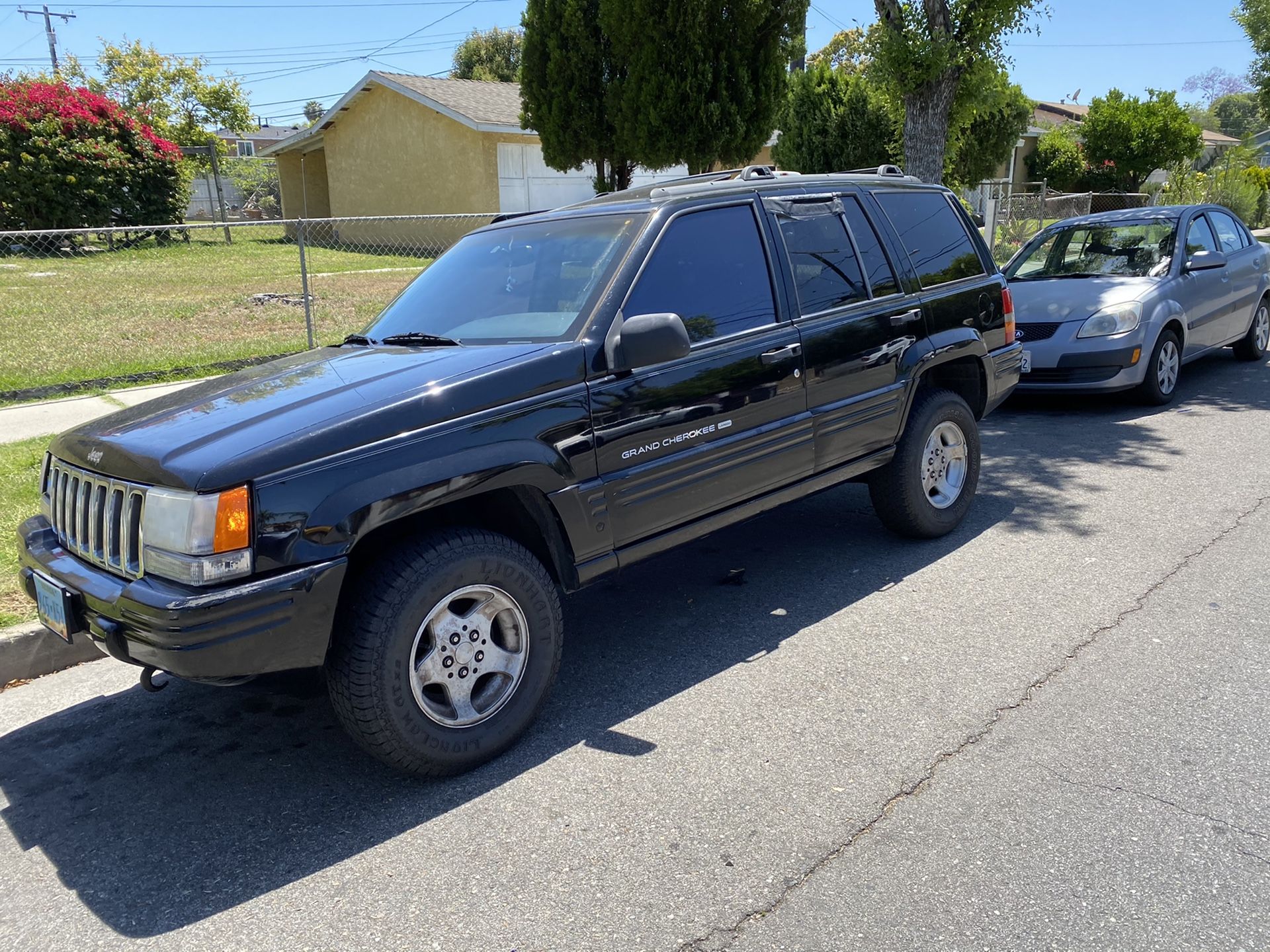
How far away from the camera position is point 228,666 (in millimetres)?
3018

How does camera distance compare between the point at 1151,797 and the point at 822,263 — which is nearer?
the point at 1151,797

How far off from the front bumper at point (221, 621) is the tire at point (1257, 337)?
411 inches

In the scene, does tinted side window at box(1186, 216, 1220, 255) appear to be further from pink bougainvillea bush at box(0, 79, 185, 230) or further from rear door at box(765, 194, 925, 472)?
pink bougainvillea bush at box(0, 79, 185, 230)

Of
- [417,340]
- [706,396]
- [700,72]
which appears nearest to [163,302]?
[700,72]

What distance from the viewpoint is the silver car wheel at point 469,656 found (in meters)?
3.39

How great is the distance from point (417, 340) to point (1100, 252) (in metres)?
7.51

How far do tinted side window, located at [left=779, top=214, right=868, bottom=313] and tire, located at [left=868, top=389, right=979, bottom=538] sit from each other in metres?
0.83

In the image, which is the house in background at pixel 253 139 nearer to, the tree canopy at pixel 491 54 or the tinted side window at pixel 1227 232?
the tree canopy at pixel 491 54

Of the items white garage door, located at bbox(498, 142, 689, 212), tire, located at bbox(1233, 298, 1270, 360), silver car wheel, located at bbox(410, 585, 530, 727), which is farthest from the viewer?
white garage door, located at bbox(498, 142, 689, 212)

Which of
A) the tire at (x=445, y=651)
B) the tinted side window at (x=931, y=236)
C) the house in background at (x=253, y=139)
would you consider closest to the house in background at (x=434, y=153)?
the tinted side window at (x=931, y=236)

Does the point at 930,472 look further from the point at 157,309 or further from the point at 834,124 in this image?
the point at 834,124

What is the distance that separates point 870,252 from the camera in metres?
5.11

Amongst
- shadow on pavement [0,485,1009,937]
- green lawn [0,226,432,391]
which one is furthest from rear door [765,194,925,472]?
green lawn [0,226,432,391]

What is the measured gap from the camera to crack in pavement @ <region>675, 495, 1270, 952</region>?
2629 mm
